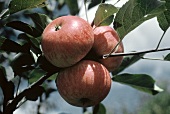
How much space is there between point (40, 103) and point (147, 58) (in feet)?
2.60

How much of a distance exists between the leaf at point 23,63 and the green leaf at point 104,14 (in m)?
0.27

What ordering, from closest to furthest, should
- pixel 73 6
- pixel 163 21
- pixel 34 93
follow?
pixel 163 21 < pixel 34 93 < pixel 73 6

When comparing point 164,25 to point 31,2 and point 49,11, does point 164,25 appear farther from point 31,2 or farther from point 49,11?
point 49,11

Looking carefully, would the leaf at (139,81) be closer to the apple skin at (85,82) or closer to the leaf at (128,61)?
the leaf at (128,61)

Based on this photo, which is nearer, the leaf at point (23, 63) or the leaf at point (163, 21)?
the leaf at point (163, 21)

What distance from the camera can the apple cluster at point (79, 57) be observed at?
108cm

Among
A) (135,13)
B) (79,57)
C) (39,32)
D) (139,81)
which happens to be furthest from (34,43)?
(139,81)

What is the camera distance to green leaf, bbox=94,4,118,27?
113cm

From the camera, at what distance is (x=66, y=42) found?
1075 millimetres

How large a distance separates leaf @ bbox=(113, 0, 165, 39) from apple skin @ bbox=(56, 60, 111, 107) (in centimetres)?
13

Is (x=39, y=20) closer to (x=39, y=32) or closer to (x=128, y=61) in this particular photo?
(x=39, y=32)

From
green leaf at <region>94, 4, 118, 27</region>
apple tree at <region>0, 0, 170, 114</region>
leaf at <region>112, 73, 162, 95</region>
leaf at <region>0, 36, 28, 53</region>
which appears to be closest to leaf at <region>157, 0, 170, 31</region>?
apple tree at <region>0, 0, 170, 114</region>

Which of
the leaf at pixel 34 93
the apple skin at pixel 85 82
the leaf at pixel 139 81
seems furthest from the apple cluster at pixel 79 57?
the leaf at pixel 139 81

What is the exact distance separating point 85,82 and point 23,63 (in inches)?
13.9
